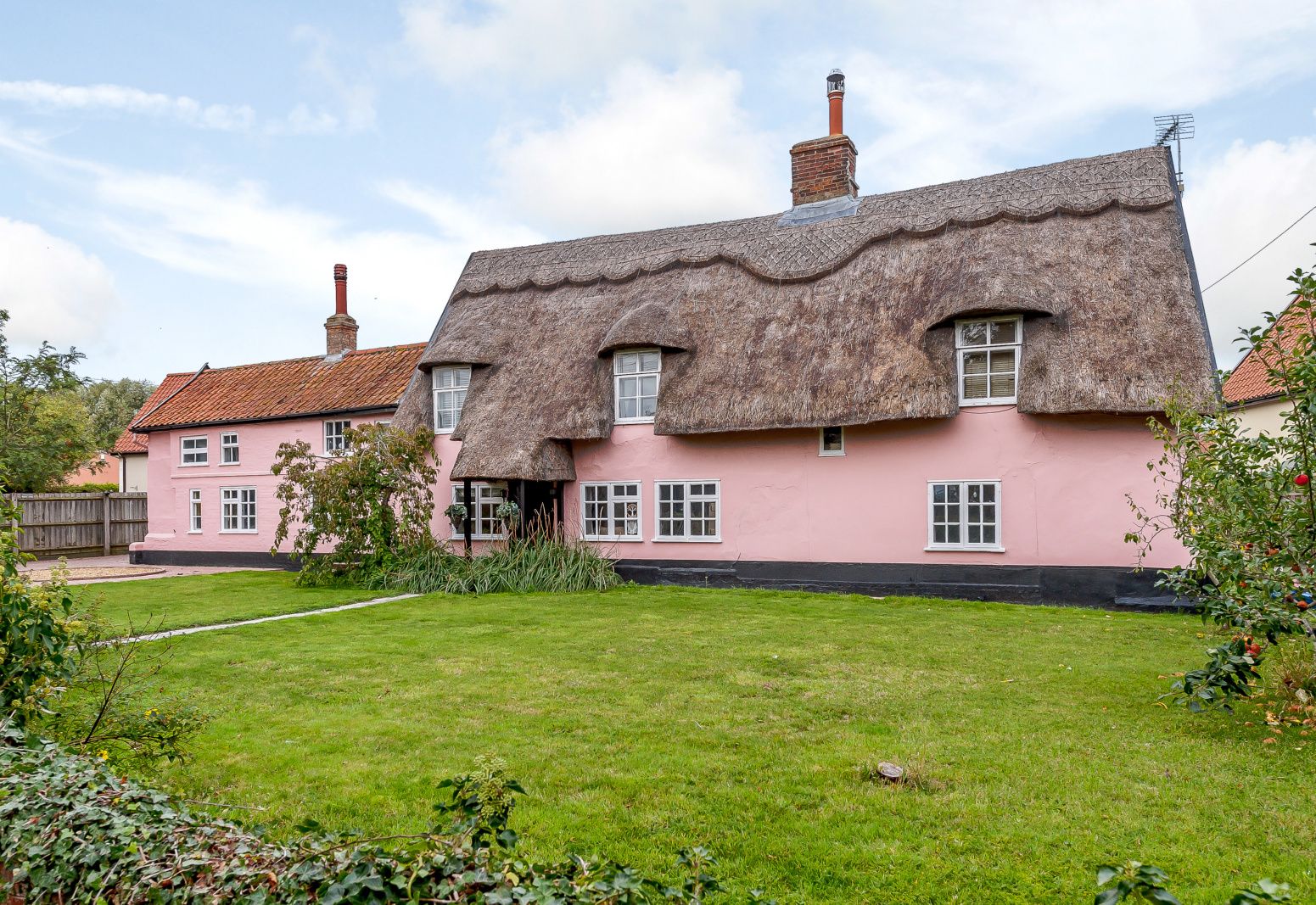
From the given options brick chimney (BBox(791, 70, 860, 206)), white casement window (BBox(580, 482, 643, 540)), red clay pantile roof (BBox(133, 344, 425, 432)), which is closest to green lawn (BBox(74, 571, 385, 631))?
white casement window (BBox(580, 482, 643, 540))

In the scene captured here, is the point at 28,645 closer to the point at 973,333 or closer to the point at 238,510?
the point at 973,333

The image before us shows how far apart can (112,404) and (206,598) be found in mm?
→ 41919

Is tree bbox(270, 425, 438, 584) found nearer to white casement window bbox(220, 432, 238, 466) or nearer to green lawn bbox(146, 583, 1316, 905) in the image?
white casement window bbox(220, 432, 238, 466)

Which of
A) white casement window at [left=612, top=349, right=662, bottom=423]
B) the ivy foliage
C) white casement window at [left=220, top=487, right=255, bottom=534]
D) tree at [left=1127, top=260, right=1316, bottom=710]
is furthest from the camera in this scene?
white casement window at [left=220, top=487, right=255, bottom=534]

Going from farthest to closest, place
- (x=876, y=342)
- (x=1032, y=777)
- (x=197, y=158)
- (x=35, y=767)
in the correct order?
(x=876, y=342), (x=197, y=158), (x=1032, y=777), (x=35, y=767)

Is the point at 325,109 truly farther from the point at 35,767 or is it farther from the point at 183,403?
the point at 183,403

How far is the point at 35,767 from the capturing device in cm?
313

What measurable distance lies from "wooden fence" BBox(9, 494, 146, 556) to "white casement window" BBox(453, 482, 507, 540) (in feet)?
45.4

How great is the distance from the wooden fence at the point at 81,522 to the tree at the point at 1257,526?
88.3 ft

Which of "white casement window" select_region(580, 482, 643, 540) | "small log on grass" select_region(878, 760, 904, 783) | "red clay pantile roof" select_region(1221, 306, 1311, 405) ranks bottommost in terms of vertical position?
"small log on grass" select_region(878, 760, 904, 783)

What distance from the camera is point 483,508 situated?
17.5 meters

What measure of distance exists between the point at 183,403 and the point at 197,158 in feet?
41.0

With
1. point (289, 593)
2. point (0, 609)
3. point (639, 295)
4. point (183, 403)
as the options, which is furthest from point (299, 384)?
point (0, 609)

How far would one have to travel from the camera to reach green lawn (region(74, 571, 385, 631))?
11.7 meters
